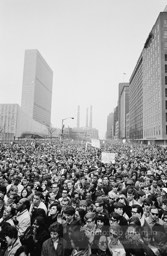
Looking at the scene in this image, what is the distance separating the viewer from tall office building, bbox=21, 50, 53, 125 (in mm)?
143875

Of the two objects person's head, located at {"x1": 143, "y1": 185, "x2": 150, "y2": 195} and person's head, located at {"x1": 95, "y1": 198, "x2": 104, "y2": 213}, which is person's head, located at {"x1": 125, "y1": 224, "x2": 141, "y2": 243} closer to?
person's head, located at {"x1": 95, "y1": 198, "x2": 104, "y2": 213}

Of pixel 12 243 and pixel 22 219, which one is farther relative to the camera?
pixel 22 219

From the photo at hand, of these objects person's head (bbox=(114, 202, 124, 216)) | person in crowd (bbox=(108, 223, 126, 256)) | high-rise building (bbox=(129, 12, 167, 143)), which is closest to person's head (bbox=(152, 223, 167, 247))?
person in crowd (bbox=(108, 223, 126, 256))

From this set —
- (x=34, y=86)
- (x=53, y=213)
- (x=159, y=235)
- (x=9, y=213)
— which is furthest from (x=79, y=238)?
(x=34, y=86)

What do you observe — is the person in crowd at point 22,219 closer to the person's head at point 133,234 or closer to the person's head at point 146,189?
the person's head at point 133,234

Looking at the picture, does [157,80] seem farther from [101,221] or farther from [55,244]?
[55,244]

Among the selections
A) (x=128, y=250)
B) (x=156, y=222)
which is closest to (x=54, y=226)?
(x=128, y=250)

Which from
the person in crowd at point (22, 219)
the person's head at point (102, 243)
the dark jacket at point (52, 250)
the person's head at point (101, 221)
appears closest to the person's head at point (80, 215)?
the person's head at point (101, 221)

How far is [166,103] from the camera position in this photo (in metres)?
51.8

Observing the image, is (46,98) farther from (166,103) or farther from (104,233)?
(104,233)

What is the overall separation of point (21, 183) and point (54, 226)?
5673mm

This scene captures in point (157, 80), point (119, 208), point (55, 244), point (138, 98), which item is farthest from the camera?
point (138, 98)

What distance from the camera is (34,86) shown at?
479ft

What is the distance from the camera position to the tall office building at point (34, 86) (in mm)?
143875
